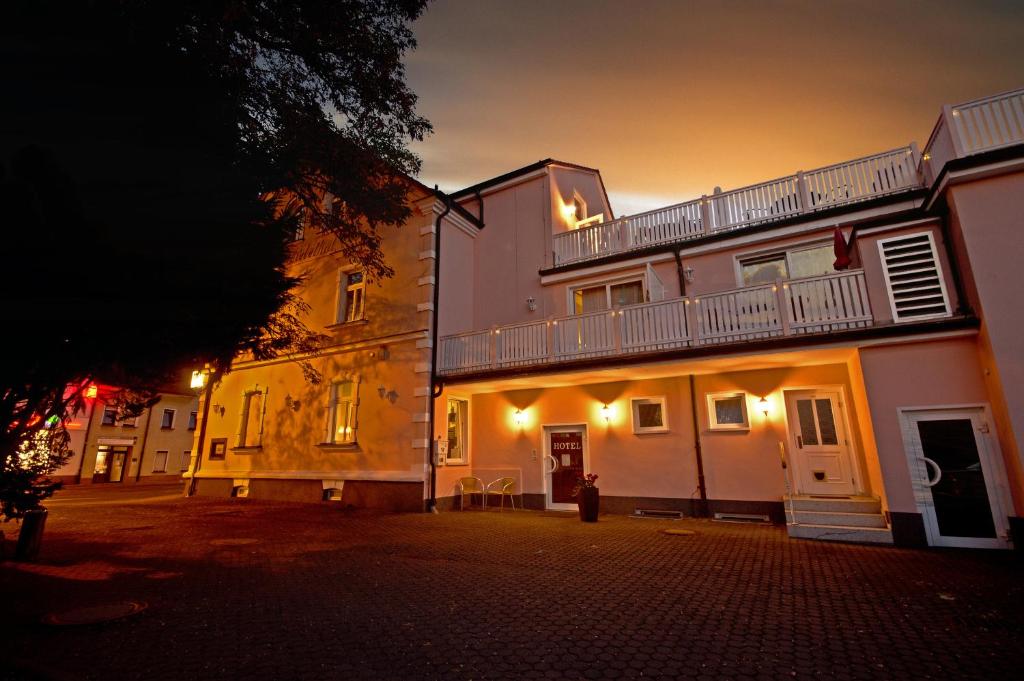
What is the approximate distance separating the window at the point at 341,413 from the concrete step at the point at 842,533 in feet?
37.2

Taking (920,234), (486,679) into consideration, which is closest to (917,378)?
(920,234)

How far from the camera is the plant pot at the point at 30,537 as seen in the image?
654 centimetres

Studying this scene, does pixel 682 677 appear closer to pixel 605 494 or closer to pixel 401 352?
pixel 605 494

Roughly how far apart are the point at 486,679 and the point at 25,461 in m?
8.63

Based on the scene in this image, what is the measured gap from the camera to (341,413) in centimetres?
1420

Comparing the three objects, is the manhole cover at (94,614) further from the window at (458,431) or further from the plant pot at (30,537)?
the window at (458,431)

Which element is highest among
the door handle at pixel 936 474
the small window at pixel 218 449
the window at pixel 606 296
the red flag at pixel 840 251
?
the window at pixel 606 296

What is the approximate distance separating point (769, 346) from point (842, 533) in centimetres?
363

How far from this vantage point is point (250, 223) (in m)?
6.66

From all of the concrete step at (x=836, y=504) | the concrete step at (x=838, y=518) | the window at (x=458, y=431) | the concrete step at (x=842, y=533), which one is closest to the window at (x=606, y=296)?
the window at (x=458, y=431)

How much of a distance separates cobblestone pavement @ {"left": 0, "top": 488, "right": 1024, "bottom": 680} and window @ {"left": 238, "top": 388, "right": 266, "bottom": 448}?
7.07 m

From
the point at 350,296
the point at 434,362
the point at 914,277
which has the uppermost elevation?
the point at 350,296

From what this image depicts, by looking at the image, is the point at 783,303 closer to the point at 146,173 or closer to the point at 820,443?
the point at 820,443

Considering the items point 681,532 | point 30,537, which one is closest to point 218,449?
point 30,537
